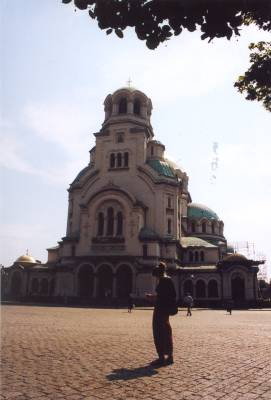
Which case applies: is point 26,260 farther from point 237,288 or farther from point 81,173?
point 237,288

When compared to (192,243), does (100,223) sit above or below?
above

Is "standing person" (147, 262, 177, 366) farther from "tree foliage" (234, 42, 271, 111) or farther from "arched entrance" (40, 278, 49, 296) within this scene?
"arched entrance" (40, 278, 49, 296)

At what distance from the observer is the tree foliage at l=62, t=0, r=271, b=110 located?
19.3ft

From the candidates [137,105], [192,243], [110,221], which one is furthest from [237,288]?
[137,105]

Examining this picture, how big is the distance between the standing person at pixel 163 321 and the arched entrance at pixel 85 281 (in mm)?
41342

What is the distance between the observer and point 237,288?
4909cm

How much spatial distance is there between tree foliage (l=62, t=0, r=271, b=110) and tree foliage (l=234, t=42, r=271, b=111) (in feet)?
11.9

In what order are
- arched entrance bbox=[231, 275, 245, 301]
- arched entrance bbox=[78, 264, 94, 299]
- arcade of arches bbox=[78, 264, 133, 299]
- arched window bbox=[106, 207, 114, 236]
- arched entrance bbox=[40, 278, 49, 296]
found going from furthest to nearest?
arched entrance bbox=[40, 278, 49, 296], arched window bbox=[106, 207, 114, 236], arched entrance bbox=[78, 264, 94, 299], arched entrance bbox=[231, 275, 245, 301], arcade of arches bbox=[78, 264, 133, 299]

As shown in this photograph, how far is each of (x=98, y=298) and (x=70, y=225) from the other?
1404cm

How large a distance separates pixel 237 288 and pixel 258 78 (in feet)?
142

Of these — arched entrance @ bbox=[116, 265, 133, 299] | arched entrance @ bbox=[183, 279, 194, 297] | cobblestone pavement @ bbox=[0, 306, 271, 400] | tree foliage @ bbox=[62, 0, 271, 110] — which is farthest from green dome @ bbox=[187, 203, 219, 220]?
tree foliage @ bbox=[62, 0, 271, 110]

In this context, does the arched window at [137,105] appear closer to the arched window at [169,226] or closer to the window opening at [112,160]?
the window opening at [112,160]

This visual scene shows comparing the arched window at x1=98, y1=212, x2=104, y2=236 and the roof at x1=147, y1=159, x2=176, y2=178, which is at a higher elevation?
the roof at x1=147, y1=159, x2=176, y2=178

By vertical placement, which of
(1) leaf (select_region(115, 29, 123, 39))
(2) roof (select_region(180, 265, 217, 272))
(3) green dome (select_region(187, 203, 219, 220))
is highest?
(3) green dome (select_region(187, 203, 219, 220))
